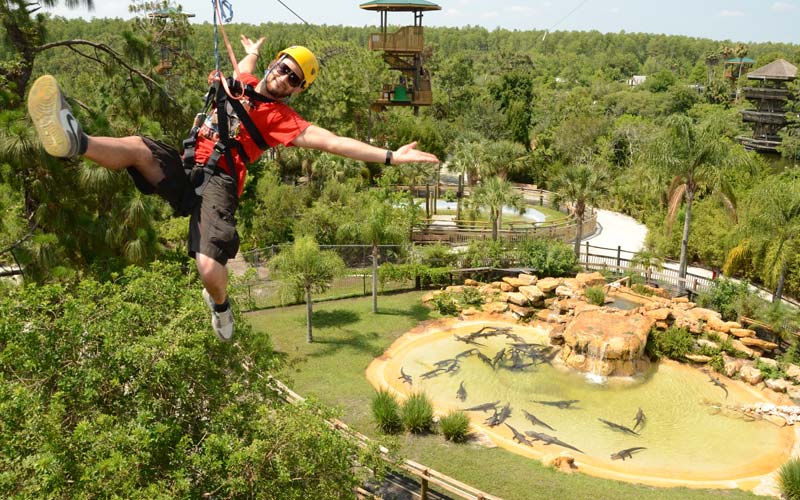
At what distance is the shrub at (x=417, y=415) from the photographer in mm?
14601

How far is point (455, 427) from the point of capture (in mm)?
14344

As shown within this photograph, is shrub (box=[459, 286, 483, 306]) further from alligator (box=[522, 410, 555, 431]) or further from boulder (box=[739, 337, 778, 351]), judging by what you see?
boulder (box=[739, 337, 778, 351])

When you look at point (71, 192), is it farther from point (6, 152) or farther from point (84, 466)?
point (84, 466)

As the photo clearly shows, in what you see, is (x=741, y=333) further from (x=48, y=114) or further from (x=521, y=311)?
(x=48, y=114)

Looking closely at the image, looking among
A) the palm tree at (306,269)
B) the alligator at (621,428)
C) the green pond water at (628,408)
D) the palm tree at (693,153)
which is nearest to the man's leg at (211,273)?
the green pond water at (628,408)

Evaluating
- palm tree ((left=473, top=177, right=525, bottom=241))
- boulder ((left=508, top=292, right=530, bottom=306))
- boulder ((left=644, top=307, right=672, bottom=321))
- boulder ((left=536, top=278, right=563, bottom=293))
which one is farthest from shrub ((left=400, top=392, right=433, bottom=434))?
palm tree ((left=473, top=177, right=525, bottom=241))

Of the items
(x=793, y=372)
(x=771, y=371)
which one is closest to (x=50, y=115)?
(x=771, y=371)

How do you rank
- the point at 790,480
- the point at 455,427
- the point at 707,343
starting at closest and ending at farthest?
the point at 790,480
the point at 455,427
the point at 707,343

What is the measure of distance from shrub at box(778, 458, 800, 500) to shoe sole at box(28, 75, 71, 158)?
45.8ft

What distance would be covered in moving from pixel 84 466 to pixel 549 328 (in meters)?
18.3

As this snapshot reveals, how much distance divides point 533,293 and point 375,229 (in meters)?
6.40

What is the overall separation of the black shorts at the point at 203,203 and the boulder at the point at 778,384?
1750 centimetres

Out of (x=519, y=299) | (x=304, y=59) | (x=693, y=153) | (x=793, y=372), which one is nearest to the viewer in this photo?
(x=304, y=59)

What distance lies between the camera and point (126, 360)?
6.32m
